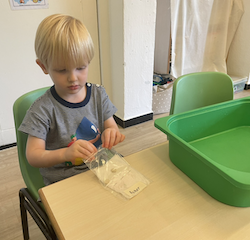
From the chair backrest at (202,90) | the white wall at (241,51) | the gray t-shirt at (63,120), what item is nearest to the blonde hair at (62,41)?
the gray t-shirt at (63,120)

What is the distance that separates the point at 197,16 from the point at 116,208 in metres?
2.22

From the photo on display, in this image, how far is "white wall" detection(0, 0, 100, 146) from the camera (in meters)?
1.55

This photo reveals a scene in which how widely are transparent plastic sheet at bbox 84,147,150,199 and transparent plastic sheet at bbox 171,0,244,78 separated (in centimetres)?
175

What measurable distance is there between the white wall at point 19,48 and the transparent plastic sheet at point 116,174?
133cm

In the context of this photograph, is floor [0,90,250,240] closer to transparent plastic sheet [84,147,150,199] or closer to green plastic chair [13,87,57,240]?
green plastic chair [13,87,57,240]

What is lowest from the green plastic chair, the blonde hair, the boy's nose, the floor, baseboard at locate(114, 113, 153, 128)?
the floor

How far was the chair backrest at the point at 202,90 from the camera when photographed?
1.08 metres

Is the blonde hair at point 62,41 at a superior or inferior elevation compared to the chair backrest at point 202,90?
superior

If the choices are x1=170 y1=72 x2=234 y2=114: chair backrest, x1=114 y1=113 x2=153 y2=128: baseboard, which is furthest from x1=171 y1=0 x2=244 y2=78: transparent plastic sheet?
x1=170 y1=72 x2=234 y2=114: chair backrest

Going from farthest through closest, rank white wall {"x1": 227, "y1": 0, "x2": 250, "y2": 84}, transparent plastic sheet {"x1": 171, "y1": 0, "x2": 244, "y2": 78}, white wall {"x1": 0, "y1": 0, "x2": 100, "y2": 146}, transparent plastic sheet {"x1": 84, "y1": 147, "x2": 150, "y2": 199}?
1. white wall {"x1": 227, "y1": 0, "x2": 250, "y2": 84}
2. transparent plastic sheet {"x1": 171, "y1": 0, "x2": 244, "y2": 78}
3. white wall {"x1": 0, "y1": 0, "x2": 100, "y2": 146}
4. transparent plastic sheet {"x1": 84, "y1": 147, "x2": 150, "y2": 199}

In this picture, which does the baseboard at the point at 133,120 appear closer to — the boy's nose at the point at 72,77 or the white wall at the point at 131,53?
the white wall at the point at 131,53

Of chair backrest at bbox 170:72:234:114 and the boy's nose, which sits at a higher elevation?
the boy's nose

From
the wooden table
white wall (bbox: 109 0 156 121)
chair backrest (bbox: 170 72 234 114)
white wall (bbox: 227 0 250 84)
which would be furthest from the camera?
white wall (bbox: 227 0 250 84)

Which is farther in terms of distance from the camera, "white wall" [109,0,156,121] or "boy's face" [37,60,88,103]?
"white wall" [109,0,156,121]
